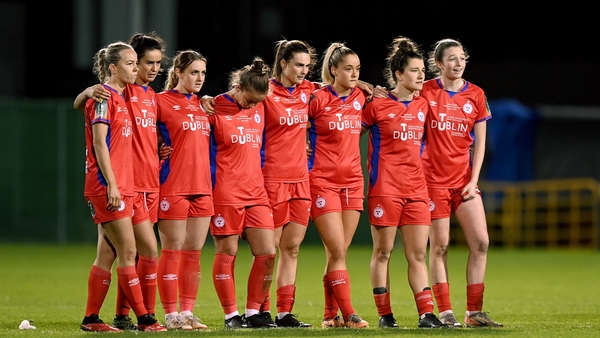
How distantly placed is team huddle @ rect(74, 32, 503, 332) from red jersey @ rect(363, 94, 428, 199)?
0.04 ft

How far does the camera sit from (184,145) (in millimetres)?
8328

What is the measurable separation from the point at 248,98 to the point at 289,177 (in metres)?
0.70

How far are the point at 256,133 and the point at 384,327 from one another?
1808 mm

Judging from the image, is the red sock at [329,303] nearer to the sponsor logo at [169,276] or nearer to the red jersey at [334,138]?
the red jersey at [334,138]

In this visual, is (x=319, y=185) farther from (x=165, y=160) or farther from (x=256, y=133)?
(x=165, y=160)

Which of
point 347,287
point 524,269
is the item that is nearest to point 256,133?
point 347,287

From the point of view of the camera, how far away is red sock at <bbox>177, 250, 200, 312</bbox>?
8.35m

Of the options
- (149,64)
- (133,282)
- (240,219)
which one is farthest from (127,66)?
(133,282)

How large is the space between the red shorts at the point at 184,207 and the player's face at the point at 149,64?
0.96 metres

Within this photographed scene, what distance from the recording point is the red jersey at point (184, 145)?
830 centimetres

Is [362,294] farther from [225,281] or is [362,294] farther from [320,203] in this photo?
[225,281]

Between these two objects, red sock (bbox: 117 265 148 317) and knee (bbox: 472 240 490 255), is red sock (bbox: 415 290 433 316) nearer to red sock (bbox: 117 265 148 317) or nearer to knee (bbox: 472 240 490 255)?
knee (bbox: 472 240 490 255)

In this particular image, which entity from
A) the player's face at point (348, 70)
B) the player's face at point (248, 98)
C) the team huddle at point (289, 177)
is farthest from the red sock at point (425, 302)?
the player's face at point (248, 98)

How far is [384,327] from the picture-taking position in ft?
27.1
